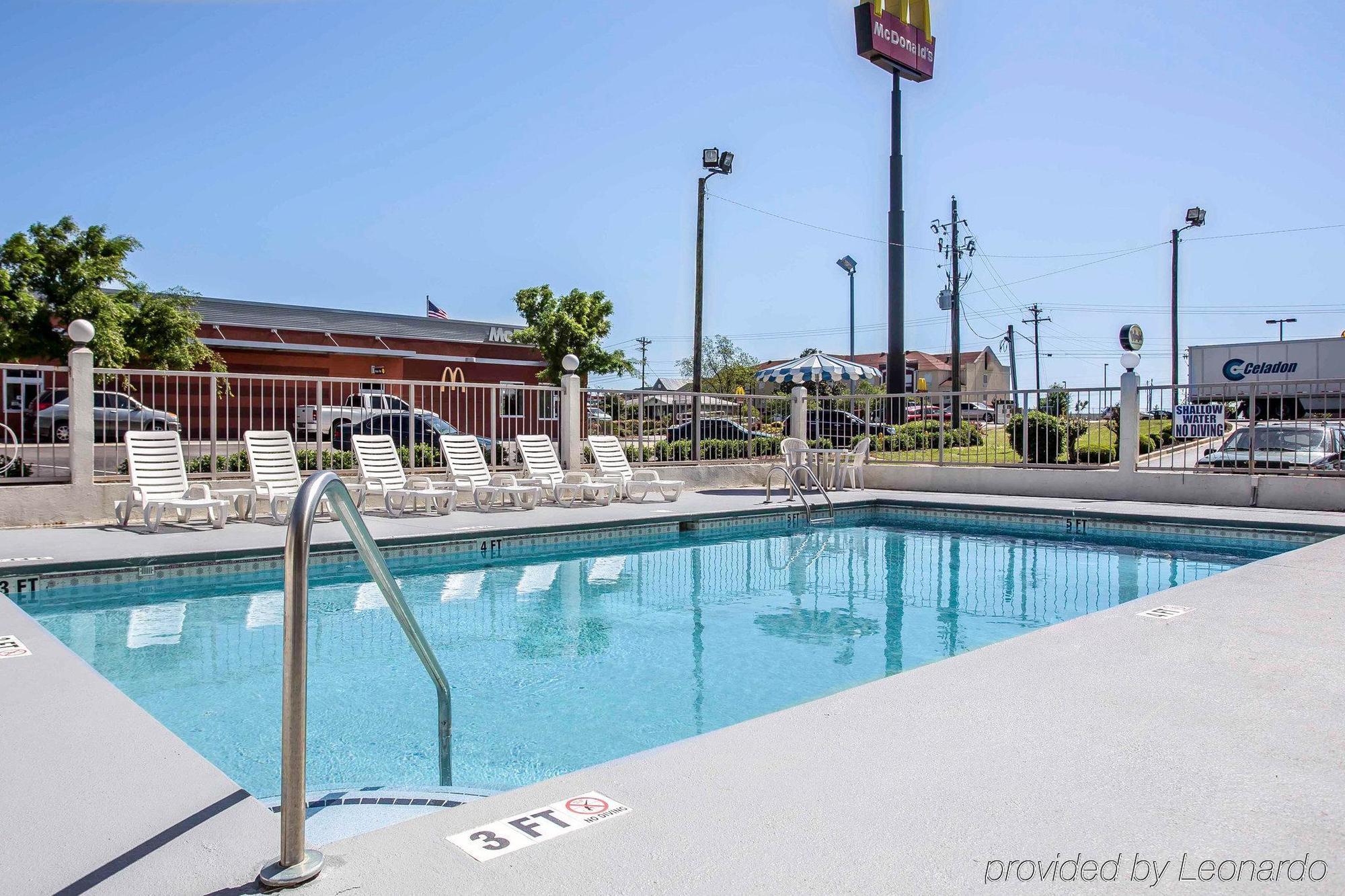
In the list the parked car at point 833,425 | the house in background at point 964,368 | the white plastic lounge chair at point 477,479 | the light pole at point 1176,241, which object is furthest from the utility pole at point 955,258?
Result: the house in background at point 964,368

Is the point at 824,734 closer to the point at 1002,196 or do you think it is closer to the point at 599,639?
the point at 599,639

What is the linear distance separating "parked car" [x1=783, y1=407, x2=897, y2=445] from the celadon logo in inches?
678

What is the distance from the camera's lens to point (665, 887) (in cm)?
195

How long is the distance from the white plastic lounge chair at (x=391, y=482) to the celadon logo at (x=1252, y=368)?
1018 inches

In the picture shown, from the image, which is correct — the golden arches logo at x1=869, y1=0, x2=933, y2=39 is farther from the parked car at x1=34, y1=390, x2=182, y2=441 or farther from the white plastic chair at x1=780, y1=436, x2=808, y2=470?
the parked car at x1=34, y1=390, x2=182, y2=441

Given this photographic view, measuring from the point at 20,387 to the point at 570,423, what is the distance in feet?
22.1

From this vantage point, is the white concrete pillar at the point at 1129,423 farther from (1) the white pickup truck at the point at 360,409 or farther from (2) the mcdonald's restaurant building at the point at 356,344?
(2) the mcdonald's restaurant building at the point at 356,344

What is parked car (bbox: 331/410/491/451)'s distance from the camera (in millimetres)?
12228

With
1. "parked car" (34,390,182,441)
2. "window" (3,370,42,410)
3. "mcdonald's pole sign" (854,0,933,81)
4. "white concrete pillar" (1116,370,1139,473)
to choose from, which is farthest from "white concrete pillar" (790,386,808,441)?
"mcdonald's pole sign" (854,0,933,81)

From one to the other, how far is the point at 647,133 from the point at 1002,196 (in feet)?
42.6

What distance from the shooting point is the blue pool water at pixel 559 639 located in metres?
4.17

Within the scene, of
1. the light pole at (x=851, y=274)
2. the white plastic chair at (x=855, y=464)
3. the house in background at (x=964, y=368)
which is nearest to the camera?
the white plastic chair at (x=855, y=464)

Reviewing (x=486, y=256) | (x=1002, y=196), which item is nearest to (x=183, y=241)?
(x=486, y=256)

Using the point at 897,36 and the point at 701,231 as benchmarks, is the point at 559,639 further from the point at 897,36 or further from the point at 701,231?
the point at 897,36
